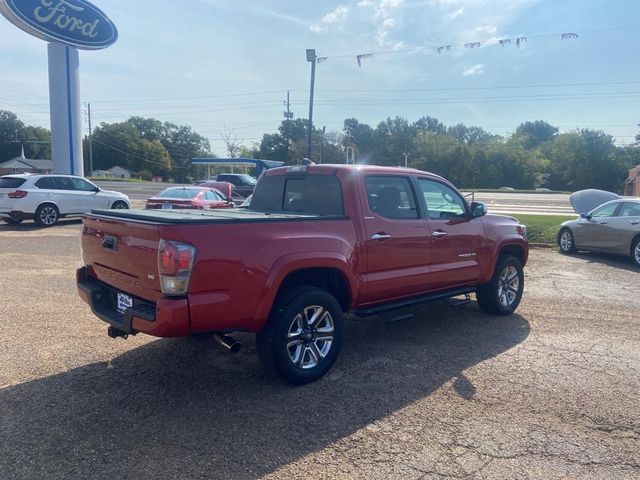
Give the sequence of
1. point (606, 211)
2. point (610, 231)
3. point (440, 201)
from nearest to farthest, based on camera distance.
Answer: point (440, 201)
point (610, 231)
point (606, 211)

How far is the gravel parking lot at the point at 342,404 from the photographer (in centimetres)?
302

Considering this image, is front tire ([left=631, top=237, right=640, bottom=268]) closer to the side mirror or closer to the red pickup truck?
the red pickup truck

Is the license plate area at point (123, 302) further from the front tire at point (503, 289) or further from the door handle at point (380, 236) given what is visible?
the front tire at point (503, 289)

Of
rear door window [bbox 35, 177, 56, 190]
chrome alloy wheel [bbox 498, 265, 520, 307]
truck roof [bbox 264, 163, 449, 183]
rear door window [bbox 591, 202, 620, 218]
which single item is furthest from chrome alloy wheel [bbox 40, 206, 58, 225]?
rear door window [bbox 591, 202, 620, 218]

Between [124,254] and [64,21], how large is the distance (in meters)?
19.5

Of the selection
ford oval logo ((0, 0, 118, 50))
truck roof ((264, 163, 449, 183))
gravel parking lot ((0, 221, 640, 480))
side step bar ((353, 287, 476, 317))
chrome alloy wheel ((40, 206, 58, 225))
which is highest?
ford oval logo ((0, 0, 118, 50))

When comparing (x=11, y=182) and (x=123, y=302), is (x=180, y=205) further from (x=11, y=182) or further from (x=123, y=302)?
(x=123, y=302)

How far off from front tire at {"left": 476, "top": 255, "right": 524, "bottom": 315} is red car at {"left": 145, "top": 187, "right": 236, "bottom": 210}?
9799 mm

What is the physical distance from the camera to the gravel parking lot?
302cm

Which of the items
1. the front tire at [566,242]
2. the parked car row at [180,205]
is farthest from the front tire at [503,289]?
the front tire at [566,242]

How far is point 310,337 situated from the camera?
13.8ft

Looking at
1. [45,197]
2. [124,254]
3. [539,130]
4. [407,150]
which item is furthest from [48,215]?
[539,130]

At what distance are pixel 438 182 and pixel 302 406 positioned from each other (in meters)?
3.21

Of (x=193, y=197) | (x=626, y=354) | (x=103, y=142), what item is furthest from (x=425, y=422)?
(x=103, y=142)
